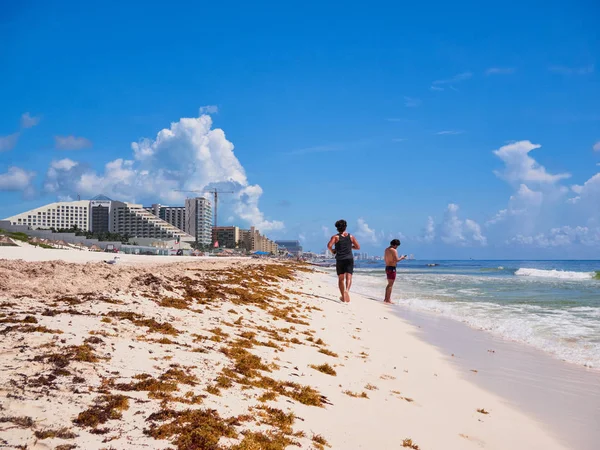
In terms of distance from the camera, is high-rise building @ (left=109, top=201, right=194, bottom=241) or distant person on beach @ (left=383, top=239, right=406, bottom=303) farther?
high-rise building @ (left=109, top=201, right=194, bottom=241)

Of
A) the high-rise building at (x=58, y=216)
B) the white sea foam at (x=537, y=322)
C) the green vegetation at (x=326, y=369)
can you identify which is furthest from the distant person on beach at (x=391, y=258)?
the high-rise building at (x=58, y=216)

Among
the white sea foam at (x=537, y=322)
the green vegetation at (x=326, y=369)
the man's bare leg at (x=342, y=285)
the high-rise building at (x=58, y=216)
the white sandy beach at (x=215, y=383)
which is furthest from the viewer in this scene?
the high-rise building at (x=58, y=216)

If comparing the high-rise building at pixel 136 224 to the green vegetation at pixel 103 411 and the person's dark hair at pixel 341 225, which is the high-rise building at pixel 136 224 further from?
the green vegetation at pixel 103 411

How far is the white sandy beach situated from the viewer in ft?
10.7

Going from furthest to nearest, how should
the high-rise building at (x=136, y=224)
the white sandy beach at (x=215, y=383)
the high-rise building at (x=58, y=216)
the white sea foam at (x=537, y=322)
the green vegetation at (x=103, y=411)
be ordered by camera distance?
the high-rise building at (x=136, y=224) < the high-rise building at (x=58, y=216) < the white sea foam at (x=537, y=322) < the white sandy beach at (x=215, y=383) < the green vegetation at (x=103, y=411)

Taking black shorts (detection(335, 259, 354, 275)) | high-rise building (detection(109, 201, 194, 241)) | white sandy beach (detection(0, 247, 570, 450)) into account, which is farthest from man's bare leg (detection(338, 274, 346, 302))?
high-rise building (detection(109, 201, 194, 241))

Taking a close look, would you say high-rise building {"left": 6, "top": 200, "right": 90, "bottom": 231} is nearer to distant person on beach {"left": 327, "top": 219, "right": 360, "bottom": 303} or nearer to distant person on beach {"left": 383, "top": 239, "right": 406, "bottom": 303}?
distant person on beach {"left": 383, "top": 239, "right": 406, "bottom": 303}

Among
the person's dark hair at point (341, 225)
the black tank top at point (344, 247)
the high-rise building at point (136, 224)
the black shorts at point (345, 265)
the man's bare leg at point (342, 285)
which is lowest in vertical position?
the man's bare leg at point (342, 285)

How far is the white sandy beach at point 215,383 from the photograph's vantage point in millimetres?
3266

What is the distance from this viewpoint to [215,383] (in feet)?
14.5

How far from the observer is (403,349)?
8070 millimetres

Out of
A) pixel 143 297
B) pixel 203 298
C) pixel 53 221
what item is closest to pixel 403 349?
pixel 203 298

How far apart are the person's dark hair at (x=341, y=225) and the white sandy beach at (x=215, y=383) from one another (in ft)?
16.5

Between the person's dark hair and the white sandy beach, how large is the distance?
5029 mm
